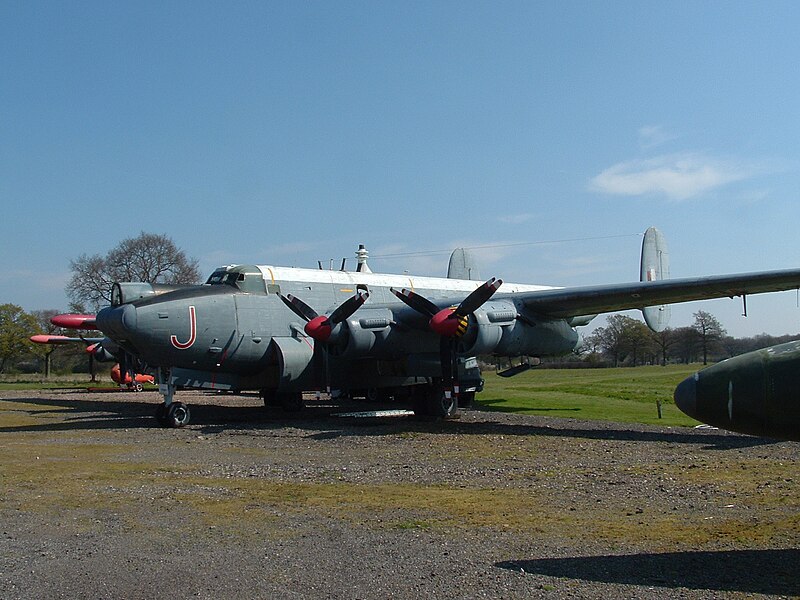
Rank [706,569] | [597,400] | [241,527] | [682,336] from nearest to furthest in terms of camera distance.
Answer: [706,569] → [241,527] → [597,400] → [682,336]

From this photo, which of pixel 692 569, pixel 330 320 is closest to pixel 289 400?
pixel 330 320

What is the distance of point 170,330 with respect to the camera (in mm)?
16734

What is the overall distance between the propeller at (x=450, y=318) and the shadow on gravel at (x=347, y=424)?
1269mm

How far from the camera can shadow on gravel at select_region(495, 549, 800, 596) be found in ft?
16.6

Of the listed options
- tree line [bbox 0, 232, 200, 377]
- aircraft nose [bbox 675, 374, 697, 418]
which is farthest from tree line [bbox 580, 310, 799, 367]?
aircraft nose [bbox 675, 374, 697, 418]

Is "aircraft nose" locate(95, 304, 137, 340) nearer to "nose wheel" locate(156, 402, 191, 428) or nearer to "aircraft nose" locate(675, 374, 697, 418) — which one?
"nose wheel" locate(156, 402, 191, 428)

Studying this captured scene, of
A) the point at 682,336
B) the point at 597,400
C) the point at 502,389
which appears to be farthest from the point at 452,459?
the point at 682,336

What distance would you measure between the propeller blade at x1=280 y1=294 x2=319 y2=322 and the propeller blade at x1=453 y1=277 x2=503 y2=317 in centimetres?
359

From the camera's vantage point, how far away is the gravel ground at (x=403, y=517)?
5285 mm

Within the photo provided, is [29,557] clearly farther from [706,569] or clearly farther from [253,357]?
[253,357]

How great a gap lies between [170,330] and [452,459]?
7806mm

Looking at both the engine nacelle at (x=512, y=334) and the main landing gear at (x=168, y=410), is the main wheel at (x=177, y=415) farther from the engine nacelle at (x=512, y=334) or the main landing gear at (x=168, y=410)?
the engine nacelle at (x=512, y=334)

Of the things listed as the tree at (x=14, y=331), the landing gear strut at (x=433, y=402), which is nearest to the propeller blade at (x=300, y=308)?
the landing gear strut at (x=433, y=402)

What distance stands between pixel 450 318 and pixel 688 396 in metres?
10.7
